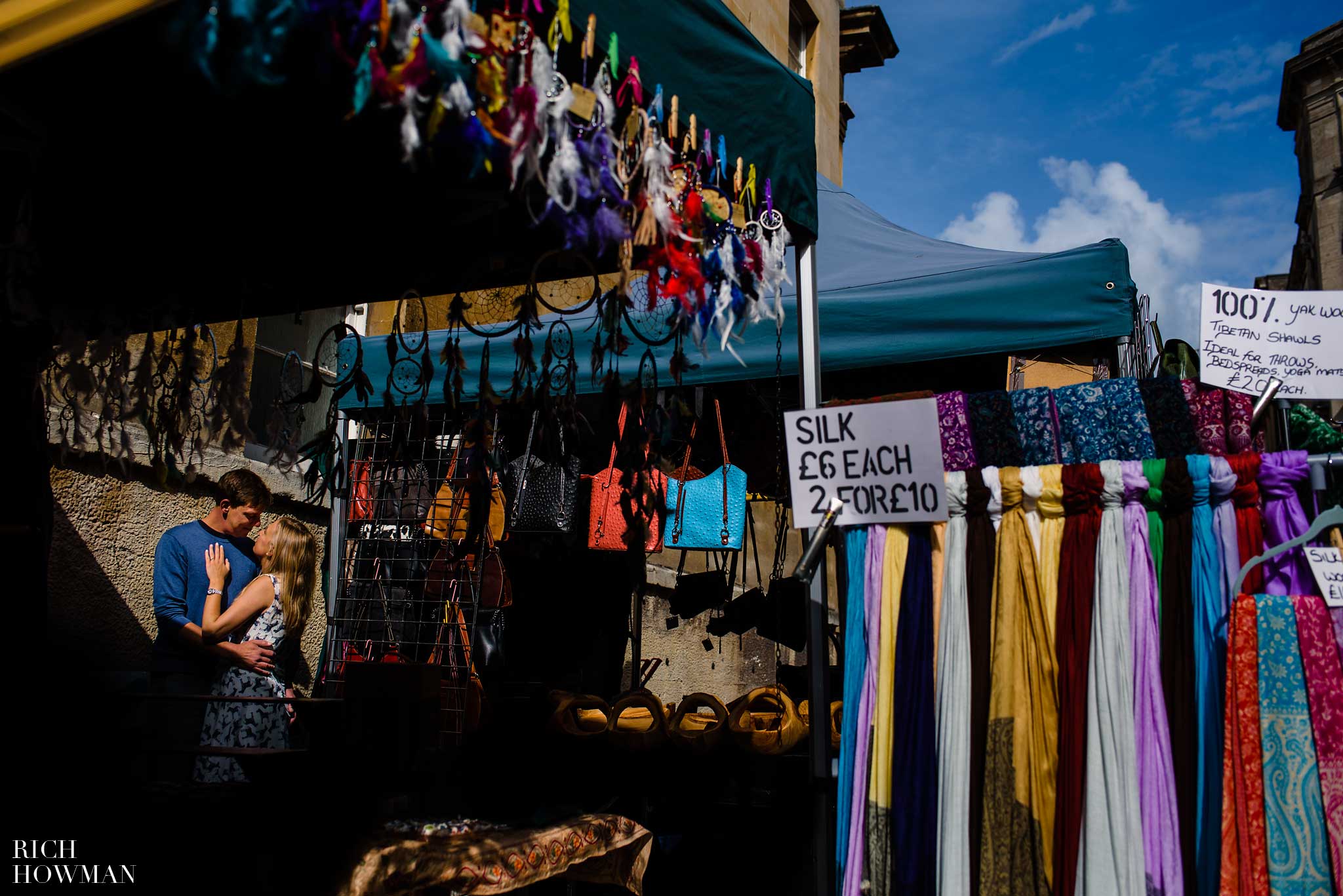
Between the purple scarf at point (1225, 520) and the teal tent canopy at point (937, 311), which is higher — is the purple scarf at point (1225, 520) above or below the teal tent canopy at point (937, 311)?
below

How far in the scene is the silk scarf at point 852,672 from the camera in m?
2.19

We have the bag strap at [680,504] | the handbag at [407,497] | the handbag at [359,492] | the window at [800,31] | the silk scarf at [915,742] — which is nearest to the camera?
the silk scarf at [915,742]

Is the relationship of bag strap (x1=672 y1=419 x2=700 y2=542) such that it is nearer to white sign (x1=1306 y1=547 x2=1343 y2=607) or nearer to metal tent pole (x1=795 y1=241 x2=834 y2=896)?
metal tent pole (x1=795 y1=241 x2=834 y2=896)

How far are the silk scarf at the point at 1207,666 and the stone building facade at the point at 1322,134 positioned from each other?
21014 mm

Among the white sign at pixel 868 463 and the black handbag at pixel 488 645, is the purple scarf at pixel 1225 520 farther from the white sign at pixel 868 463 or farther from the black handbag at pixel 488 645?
the black handbag at pixel 488 645

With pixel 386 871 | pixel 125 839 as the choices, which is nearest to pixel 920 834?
pixel 386 871

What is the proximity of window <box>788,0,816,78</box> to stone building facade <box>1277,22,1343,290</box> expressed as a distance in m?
14.2

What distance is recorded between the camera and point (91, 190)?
2.04 m

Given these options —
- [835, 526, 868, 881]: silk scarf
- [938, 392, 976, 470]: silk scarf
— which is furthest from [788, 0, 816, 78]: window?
[835, 526, 868, 881]: silk scarf

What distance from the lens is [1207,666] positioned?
191 cm

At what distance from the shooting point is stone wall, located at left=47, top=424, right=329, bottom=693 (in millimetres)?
3809

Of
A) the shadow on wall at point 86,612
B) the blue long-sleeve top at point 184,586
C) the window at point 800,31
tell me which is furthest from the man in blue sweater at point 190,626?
the window at point 800,31

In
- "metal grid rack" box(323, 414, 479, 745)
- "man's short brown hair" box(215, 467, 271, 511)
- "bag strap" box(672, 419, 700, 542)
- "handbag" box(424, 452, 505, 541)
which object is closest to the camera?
"man's short brown hair" box(215, 467, 271, 511)

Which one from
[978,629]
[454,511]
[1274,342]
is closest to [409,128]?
[978,629]
